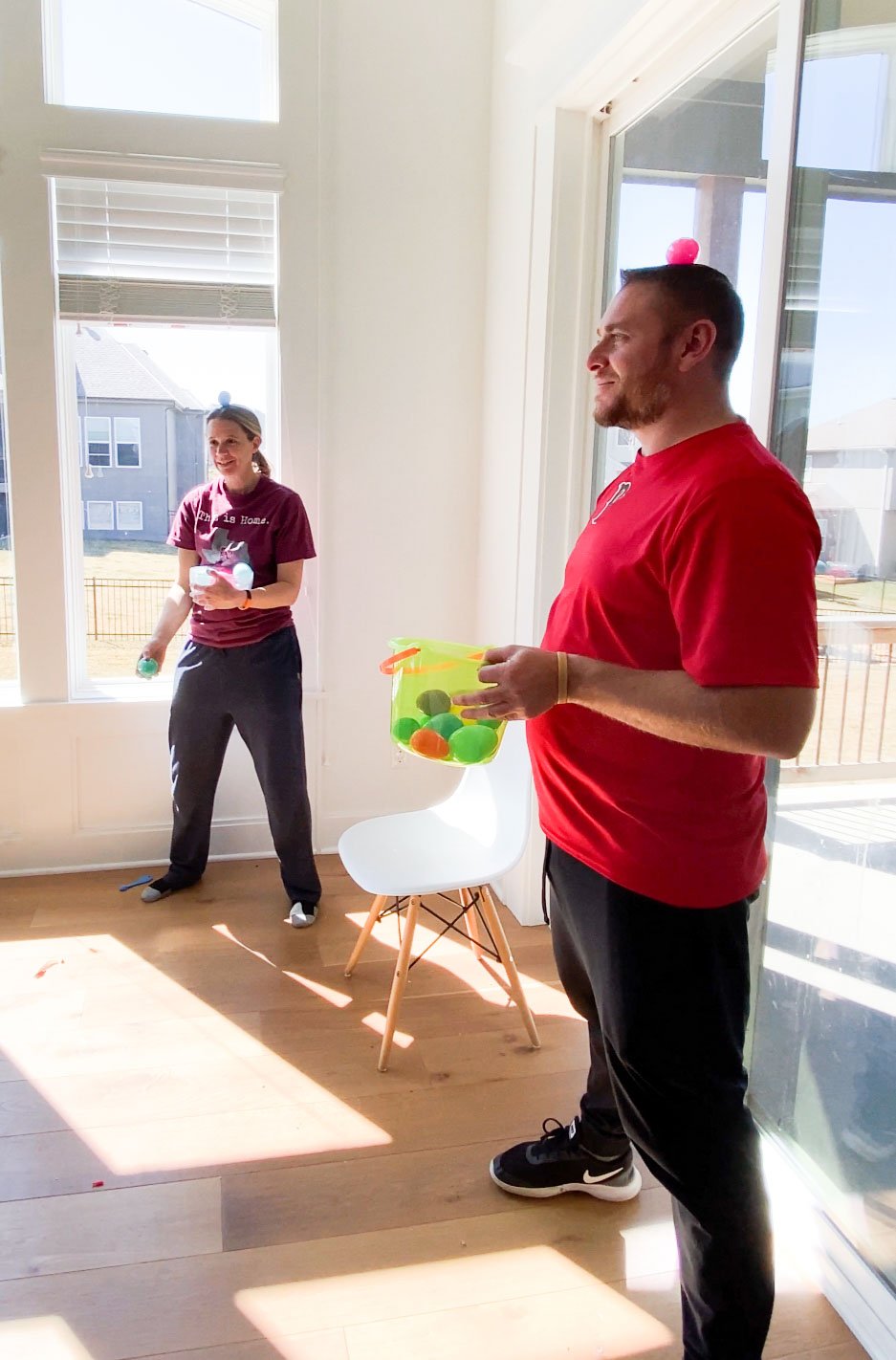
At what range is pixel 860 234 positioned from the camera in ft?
5.18

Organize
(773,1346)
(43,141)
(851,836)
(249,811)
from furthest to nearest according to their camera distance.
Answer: (249,811) → (43,141) → (851,836) → (773,1346)

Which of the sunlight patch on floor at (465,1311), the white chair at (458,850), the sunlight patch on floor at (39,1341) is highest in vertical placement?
the white chair at (458,850)

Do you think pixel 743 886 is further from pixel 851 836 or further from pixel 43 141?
pixel 43 141

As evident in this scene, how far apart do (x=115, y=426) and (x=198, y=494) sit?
0.51m

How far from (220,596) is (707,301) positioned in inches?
75.6

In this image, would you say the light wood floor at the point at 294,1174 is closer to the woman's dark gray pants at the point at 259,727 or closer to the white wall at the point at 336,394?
the woman's dark gray pants at the point at 259,727

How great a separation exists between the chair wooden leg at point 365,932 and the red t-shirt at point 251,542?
3.18 ft

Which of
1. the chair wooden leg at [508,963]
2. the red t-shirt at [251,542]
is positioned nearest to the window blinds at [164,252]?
the red t-shirt at [251,542]

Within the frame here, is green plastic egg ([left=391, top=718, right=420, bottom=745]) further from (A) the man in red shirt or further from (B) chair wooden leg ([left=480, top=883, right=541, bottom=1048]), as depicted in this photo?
(B) chair wooden leg ([left=480, top=883, right=541, bottom=1048])

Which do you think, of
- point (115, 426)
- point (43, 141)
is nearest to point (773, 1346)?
point (115, 426)

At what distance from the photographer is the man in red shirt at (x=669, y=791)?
120 cm

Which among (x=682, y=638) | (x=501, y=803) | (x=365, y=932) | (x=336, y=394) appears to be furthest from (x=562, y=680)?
(x=336, y=394)

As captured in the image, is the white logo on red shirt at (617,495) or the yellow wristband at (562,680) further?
the white logo on red shirt at (617,495)

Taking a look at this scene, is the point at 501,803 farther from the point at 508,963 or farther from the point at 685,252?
the point at 685,252
